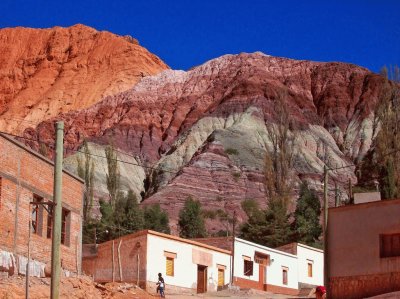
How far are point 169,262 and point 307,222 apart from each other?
29484 millimetres

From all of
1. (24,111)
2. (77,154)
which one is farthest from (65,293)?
(24,111)

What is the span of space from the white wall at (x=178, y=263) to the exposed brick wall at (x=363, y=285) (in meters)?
13.6

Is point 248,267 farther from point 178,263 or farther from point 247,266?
point 178,263

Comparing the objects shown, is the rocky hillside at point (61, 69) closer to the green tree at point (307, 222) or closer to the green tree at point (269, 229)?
the green tree at point (307, 222)

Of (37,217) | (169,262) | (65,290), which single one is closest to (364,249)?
(65,290)

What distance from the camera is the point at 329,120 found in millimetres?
126125

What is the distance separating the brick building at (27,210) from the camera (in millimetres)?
29172

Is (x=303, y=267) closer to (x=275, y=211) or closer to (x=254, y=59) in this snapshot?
(x=275, y=211)

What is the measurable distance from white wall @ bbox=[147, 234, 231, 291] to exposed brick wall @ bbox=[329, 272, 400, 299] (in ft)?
44.6

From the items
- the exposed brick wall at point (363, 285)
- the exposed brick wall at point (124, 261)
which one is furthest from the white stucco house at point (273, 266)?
the exposed brick wall at point (363, 285)

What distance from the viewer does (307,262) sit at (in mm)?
59844

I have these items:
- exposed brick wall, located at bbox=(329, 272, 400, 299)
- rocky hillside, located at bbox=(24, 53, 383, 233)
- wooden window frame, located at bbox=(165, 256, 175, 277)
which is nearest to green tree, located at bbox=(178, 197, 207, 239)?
rocky hillside, located at bbox=(24, 53, 383, 233)

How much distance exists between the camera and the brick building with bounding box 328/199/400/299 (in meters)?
32.0

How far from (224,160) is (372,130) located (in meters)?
26.6
